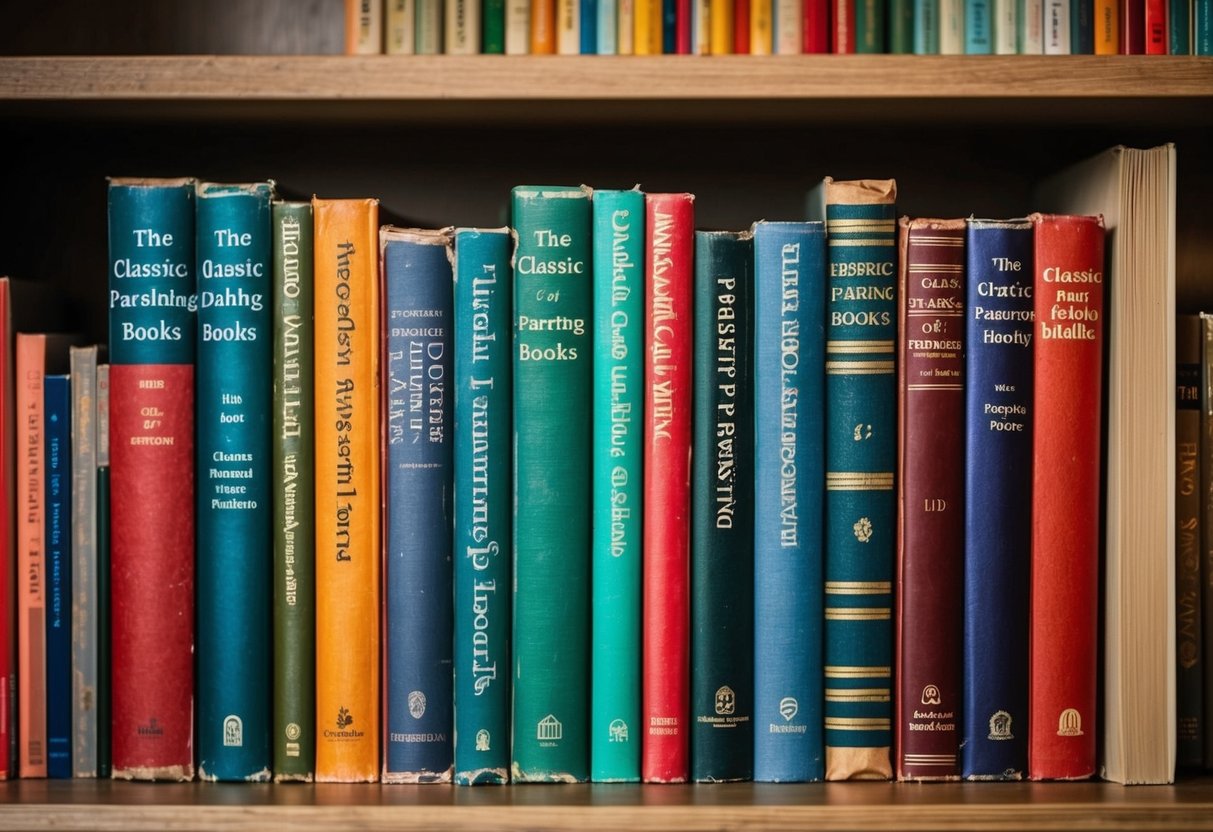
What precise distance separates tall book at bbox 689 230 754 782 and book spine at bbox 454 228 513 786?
0.12 m

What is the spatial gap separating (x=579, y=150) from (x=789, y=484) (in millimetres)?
337

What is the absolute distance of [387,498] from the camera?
2.63 feet

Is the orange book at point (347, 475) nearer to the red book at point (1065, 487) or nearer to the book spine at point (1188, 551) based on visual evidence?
the red book at point (1065, 487)

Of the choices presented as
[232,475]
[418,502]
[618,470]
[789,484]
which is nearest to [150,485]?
[232,475]

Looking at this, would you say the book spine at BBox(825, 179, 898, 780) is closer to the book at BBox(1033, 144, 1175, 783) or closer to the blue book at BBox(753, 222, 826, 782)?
the blue book at BBox(753, 222, 826, 782)

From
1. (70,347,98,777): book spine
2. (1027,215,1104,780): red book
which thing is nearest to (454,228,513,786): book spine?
(70,347,98,777): book spine

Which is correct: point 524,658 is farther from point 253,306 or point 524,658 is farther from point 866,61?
point 866,61

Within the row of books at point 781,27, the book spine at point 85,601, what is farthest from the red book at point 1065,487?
the book spine at point 85,601

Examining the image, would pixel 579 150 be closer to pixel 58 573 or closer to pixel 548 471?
pixel 548 471

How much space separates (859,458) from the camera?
2.63ft

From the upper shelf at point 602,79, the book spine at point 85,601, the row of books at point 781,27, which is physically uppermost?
the row of books at point 781,27

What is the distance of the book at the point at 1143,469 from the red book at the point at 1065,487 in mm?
12

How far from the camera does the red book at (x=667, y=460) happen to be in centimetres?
79

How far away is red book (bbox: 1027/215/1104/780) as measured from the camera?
0.79 meters
